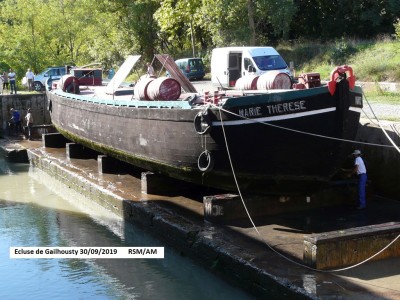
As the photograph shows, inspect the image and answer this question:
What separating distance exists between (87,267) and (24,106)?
1632 centimetres

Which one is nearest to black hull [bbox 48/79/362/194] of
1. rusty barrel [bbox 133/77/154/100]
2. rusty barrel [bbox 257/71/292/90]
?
rusty barrel [bbox 133/77/154/100]

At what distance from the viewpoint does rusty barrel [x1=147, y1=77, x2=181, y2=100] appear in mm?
14117

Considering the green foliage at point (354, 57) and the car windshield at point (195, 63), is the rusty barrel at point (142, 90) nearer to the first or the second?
the green foliage at point (354, 57)

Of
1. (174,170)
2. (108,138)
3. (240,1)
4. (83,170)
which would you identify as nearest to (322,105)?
(174,170)

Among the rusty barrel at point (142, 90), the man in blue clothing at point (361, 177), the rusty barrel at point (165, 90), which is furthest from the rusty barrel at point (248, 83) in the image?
the man in blue clothing at point (361, 177)

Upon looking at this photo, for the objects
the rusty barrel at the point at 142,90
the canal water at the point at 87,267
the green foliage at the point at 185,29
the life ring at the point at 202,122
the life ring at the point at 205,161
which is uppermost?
the green foliage at the point at 185,29

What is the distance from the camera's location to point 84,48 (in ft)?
135

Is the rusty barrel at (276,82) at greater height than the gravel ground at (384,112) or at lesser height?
greater

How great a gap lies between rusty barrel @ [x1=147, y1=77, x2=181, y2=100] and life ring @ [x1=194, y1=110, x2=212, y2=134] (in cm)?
222

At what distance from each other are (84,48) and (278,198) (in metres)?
31.1

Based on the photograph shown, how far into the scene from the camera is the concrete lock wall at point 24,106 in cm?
2648

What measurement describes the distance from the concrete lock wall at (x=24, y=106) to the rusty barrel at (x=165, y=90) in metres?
13.6

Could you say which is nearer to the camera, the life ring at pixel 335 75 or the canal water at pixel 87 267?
the canal water at pixel 87 267

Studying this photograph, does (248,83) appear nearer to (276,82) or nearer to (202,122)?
(276,82)
